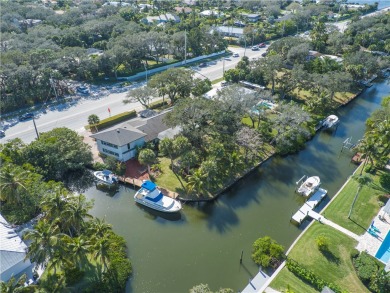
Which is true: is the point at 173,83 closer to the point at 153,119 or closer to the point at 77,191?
the point at 153,119

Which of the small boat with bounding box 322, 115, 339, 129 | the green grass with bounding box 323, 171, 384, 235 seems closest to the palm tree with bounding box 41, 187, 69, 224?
the green grass with bounding box 323, 171, 384, 235

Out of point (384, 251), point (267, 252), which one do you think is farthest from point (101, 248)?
point (384, 251)

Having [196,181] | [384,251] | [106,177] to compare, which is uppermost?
[196,181]

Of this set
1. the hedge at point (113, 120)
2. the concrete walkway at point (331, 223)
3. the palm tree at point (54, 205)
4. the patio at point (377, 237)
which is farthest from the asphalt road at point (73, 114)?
the patio at point (377, 237)

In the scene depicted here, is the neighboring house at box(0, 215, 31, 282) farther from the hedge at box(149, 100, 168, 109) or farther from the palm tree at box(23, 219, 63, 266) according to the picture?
the hedge at box(149, 100, 168, 109)

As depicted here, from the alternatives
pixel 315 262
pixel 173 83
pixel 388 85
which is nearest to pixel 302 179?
pixel 315 262

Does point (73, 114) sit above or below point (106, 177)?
above

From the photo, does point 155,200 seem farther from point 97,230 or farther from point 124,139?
point 124,139

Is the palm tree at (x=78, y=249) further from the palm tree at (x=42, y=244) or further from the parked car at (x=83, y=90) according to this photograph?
the parked car at (x=83, y=90)
